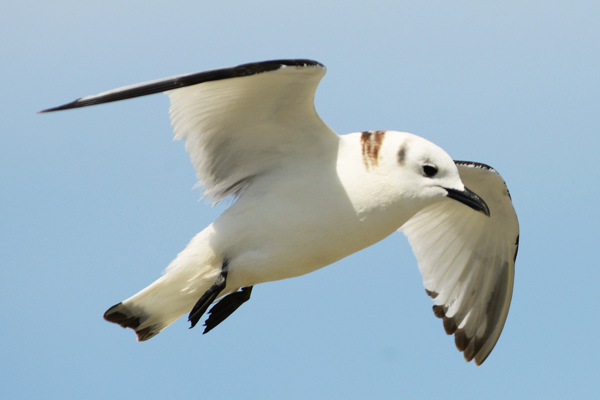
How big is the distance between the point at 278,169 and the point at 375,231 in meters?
0.95

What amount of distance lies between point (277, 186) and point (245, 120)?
1.92 feet

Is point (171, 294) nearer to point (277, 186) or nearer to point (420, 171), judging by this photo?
point (277, 186)

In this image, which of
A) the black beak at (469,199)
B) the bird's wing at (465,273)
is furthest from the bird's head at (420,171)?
the bird's wing at (465,273)

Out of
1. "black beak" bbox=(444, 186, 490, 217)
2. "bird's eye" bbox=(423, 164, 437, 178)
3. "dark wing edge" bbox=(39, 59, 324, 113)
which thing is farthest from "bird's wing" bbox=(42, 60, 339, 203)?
"black beak" bbox=(444, 186, 490, 217)

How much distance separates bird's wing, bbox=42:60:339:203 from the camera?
6454 millimetres

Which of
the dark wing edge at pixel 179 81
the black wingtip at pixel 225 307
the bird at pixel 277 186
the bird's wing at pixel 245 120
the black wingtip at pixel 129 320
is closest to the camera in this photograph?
the dark wing edge at pixel 179 81

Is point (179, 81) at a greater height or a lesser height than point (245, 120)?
greater

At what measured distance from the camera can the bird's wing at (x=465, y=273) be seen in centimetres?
905

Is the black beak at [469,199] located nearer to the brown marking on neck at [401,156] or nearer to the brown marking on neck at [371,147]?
the brown marking on neck at [401,156]

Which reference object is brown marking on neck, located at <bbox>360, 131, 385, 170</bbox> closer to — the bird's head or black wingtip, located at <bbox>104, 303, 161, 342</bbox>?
the bird's head

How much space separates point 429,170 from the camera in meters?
7.05

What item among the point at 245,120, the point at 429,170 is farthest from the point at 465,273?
the point at 245,120

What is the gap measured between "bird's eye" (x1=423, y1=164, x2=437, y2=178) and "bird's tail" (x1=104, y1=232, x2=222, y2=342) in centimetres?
180

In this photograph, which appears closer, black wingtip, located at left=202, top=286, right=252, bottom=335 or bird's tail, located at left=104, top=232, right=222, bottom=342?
bird's tail, located at left=104, top=232, right=222, bottom=342
